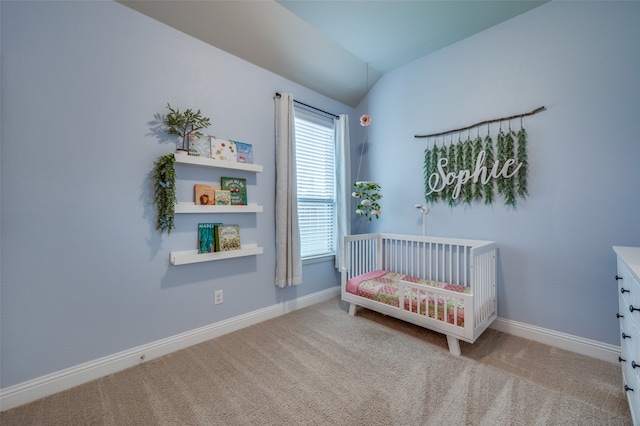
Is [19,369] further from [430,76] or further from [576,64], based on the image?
[576,64]

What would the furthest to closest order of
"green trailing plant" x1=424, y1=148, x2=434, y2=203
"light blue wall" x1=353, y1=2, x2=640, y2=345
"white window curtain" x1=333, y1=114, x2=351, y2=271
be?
"white window curtain" x1=333, y1=114, x2=351, y2=271 → "green trailing plant" x1=424, y1=148, x2=434, y2=203 → "light blue wall" x1=353, y1=2, x2=640, y2=345

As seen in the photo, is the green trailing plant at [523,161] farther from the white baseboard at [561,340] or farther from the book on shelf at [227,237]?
the book on shelf at [227,237]

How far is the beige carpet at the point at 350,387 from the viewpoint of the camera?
1.33 m

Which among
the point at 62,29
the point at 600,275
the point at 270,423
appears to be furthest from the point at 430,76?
the point at 270,423

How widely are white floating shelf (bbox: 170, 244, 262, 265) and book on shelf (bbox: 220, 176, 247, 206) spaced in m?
0.40

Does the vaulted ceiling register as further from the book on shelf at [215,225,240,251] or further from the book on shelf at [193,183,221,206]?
the book on shelf at [215,225,240,251]

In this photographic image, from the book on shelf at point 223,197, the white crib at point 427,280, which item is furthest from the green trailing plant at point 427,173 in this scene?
the book on shelf at point 223,197

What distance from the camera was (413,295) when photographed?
212 centimetres

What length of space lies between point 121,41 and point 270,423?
8.27 feet

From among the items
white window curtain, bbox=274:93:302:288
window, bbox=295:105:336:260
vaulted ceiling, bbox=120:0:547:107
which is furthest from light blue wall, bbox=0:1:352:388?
window, bbox=295:105:336:260

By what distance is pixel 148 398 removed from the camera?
148 centimetres

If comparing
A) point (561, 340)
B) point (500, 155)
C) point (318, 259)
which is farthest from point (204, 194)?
point (561, 340)

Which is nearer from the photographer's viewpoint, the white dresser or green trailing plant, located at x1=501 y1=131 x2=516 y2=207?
the white dresser

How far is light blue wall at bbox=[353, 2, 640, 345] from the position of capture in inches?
69.7
